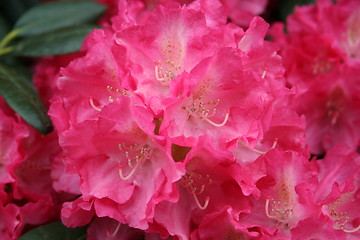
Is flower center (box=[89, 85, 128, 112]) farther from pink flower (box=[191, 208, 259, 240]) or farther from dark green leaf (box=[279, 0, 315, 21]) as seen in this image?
dark green leaf (box=[279, 0, 315, 21])

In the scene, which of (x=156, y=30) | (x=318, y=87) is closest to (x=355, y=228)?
(x=318, y=87)

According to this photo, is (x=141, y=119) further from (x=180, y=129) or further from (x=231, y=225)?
(x=231, y=225)

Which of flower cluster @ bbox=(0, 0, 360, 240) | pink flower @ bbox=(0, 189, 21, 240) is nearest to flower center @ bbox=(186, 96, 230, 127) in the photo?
flower cluster @ bbox=(0, 0, 360, 240)

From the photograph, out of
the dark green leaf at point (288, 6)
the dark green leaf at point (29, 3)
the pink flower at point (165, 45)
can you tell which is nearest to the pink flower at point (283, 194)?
the pink flower at point (165, 45)

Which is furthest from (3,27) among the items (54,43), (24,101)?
(24,101)

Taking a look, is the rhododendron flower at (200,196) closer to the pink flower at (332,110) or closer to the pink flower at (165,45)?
the pink flower at (165,45)
